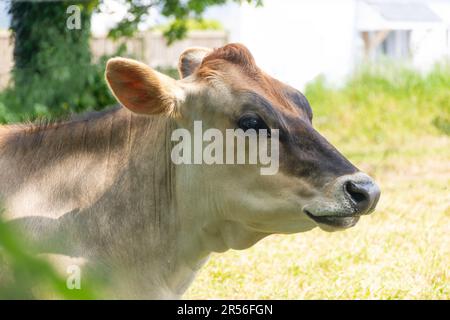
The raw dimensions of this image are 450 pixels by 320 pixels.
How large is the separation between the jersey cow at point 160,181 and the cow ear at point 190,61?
274 mm

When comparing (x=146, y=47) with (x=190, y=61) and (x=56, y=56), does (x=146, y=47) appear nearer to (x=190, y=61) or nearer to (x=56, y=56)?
(x=56, y=56)

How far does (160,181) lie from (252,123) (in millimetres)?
516

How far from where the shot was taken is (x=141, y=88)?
139 inches

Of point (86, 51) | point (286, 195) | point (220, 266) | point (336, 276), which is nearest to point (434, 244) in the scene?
point (336, 276)

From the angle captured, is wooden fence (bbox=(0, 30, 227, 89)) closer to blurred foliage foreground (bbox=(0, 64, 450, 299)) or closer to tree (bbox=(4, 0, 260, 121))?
tree (bbox=(4, 0, 260, 121))

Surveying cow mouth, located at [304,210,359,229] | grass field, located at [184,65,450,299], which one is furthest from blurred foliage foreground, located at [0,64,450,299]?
cow mouth, located at [304,210,359,229]

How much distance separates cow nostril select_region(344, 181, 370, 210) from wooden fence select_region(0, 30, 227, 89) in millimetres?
6938

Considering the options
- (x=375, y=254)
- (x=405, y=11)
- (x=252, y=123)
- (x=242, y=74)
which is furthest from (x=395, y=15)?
(x=252, y=123)

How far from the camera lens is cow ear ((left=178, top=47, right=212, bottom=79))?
4.02 meters

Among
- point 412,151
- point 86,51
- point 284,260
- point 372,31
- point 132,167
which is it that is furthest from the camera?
point 372,31

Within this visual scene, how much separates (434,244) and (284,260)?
1.27m

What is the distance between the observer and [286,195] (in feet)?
11.3

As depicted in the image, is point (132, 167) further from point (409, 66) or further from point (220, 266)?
point (409, 66)

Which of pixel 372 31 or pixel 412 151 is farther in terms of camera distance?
pixel 372 31
